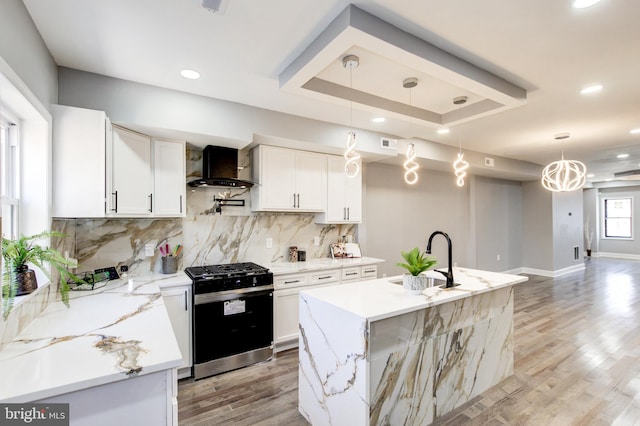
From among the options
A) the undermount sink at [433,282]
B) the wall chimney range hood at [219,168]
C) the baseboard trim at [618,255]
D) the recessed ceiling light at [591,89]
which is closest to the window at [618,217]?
the baseboard trim at [618,255]

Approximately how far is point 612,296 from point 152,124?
7778 millimetres

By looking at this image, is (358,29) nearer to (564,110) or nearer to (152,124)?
(152,124)

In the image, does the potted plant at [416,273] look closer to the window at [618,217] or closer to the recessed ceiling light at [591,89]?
the recessed ceiling light at [591,89]

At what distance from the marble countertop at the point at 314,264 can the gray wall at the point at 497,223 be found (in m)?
3.74

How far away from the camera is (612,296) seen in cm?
569

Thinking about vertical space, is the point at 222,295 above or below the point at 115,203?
below

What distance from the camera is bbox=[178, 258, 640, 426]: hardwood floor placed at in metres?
2.34

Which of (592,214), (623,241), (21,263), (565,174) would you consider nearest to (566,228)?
(592,214)

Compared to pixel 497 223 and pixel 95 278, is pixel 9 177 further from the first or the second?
pixel 497 223

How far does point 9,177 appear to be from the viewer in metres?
1.97

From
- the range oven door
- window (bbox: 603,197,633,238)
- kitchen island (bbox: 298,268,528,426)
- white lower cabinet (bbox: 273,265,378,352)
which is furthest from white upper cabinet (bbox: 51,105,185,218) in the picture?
window (bbox: 603,197,633,238)

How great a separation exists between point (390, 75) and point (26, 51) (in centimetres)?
250

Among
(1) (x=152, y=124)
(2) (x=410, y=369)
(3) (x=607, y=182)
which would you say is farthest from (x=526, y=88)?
(3) (x=607, y=182)

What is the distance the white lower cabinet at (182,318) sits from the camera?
2.80m
